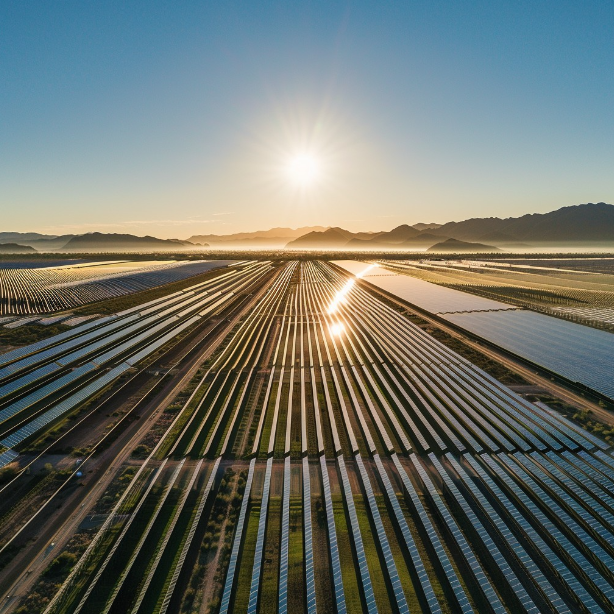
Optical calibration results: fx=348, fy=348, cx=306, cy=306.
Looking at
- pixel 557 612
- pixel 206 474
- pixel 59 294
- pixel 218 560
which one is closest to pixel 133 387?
pixel 206 474

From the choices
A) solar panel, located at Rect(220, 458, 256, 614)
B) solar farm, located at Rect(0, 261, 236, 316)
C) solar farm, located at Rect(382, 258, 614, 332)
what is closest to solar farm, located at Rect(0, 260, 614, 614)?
solar panel, located at Rect(220, 458, 256, 614)

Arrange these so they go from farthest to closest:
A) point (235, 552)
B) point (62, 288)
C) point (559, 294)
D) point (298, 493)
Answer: point (62, 288) → point (559, 294) → point (298, 493) → point (235, 552)

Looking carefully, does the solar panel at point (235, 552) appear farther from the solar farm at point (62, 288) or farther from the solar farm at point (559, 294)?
the solar farm at point (62, 288)

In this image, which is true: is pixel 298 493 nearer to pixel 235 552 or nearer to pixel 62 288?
pixel 235 552

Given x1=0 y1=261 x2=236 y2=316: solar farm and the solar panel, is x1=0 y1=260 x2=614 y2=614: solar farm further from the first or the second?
x1=0 y1=261 x2=236 y2=316: solar farm

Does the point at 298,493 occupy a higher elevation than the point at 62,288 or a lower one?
lower

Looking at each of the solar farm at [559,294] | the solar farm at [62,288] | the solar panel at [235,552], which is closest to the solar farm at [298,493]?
the solar panel at [235,552]

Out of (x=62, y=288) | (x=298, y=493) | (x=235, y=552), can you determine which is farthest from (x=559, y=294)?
(x=62, y=288)

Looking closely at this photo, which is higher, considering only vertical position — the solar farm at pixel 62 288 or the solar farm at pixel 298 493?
the solar farm at pixel 62 288

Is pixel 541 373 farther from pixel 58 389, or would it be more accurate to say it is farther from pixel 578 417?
pixel 58 389
